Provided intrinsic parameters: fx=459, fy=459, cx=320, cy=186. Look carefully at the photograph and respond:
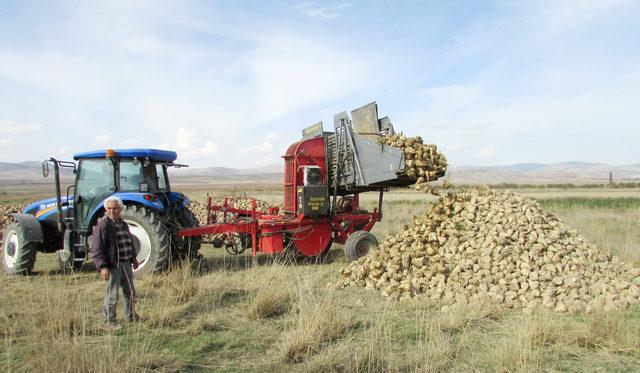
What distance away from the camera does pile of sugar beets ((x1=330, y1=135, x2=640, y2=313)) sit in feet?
21.3

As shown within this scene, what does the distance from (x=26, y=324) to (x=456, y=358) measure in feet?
15.4

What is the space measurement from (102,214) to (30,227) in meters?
1.45

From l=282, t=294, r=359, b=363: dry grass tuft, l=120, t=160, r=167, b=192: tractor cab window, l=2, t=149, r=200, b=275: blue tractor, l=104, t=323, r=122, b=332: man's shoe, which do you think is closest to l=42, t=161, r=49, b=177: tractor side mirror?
l=2, t=149, r=200, b=275: blue tractor

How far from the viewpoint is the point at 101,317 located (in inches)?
227

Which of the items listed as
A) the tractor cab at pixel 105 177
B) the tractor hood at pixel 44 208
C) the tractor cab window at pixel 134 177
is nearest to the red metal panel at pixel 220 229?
the tractor cab at pixel 105 177

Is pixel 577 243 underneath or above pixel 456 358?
above

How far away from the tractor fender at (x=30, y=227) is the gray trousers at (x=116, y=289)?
4.28 m

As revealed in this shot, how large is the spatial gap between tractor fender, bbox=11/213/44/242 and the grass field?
179 cm

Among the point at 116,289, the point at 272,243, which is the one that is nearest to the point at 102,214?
the point at 272,243

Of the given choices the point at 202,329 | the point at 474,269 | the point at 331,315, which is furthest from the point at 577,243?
the point at 202,329

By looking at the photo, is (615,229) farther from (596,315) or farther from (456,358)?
(456,358)

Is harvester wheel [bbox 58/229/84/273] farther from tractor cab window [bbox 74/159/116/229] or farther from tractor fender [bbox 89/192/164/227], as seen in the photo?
tractor fender [bbox 89/192/164/227]

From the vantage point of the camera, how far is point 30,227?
8.64 m

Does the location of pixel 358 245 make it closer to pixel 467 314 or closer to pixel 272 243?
pixel 272 243
